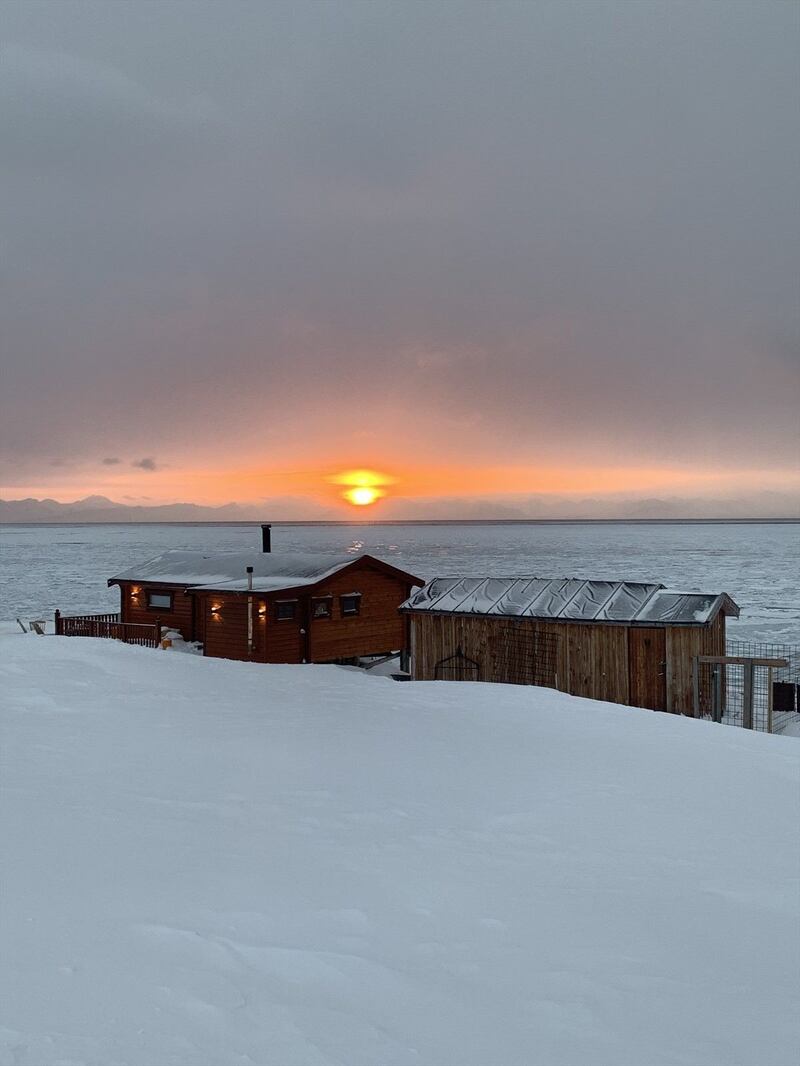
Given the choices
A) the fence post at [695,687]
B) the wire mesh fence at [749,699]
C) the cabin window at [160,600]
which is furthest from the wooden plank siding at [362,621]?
the fence post at [695,687]

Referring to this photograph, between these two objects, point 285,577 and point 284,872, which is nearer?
point 284,872

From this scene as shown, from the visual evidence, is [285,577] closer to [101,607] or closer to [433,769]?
[433,769]

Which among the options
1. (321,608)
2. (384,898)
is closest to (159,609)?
(321,608)

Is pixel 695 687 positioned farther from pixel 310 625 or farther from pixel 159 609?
pixel 159 609

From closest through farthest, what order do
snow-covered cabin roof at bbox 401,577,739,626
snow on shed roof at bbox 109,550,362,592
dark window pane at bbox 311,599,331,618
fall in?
1. snow-covered cabin roof at bbox 401,577,739,626
2. snow on shed roof at bbox 109,550,362,592
3. dark window pane at bbox 311,599,331,618

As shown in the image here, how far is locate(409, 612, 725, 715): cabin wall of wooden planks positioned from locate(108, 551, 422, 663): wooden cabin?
9.26 meters

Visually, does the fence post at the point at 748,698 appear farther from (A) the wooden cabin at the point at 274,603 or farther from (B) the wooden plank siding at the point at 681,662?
(A) the wooden cabin at the point at 274,603

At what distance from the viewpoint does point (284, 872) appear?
557 centimetres

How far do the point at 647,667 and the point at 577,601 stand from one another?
249 centimetres

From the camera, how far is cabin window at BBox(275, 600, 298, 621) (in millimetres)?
27859

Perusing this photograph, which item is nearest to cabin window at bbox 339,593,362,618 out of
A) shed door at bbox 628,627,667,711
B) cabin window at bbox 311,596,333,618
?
cabin window at bbox 311,596,333,618

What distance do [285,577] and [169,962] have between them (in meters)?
25.5

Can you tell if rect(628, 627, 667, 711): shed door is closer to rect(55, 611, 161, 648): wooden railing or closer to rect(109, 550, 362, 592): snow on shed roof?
rect(109, 550, 362, 592): snow on shed roof

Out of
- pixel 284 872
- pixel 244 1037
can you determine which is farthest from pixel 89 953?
pixel 284 872
